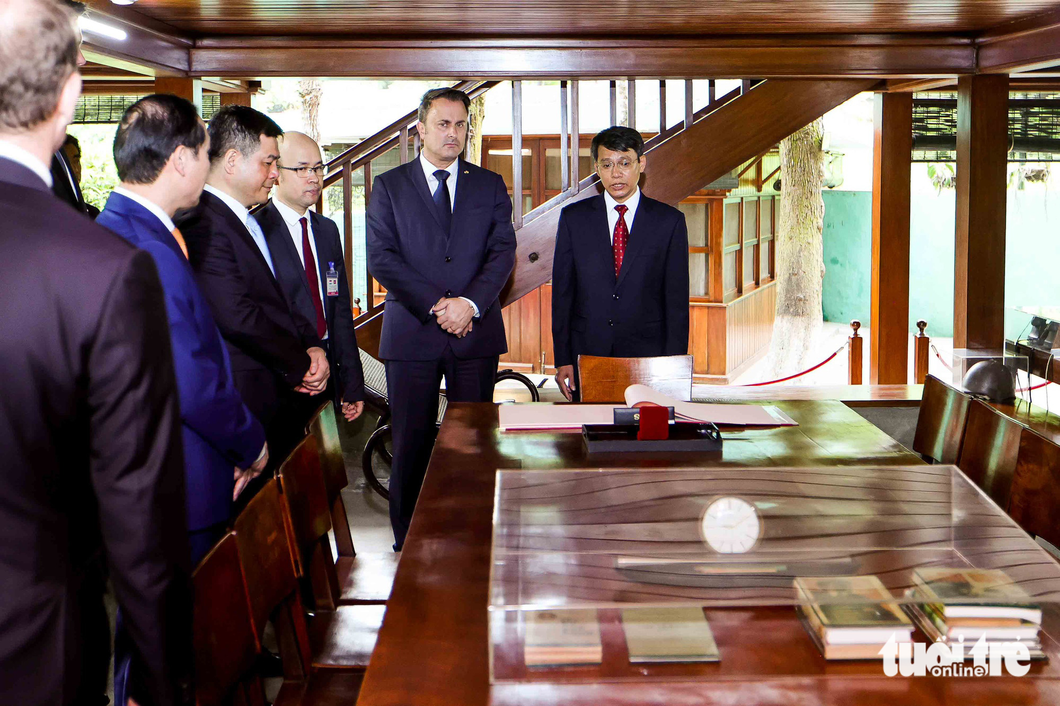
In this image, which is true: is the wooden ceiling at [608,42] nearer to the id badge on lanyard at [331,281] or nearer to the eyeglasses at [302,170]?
the eyeglasses at [302,170]

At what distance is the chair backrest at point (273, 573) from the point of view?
1.74 meters

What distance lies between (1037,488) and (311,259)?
2677 millimetres

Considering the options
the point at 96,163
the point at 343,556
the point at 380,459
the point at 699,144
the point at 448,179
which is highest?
the point at 96,163

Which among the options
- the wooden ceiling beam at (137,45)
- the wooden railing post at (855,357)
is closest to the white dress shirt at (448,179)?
the wooden ceiling beam at (137,45)

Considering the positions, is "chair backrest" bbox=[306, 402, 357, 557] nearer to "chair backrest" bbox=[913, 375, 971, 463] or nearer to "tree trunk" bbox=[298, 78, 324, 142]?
"chair backrest" bbox=[913, 375, 971, 463]

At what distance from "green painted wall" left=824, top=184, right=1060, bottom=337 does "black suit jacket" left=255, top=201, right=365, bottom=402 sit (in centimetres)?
1128

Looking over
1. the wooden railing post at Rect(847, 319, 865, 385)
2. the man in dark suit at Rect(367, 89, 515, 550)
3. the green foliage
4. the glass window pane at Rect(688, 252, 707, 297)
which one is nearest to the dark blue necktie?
the man in dark suit at Rect(367, 89, 515, 550)

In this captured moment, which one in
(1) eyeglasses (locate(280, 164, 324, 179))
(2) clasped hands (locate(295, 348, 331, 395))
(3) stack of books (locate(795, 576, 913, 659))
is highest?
(1) eyeglasses (locate(280, 164, 324, 179))

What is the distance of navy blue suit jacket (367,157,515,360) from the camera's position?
160 inches

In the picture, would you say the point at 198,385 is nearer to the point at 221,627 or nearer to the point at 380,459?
the point at 221,627

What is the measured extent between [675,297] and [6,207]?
3.18 m

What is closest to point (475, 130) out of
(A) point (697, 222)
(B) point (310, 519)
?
(A) point (697, 222)

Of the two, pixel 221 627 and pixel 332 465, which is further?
pixel 332 465

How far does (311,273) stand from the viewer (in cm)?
386
